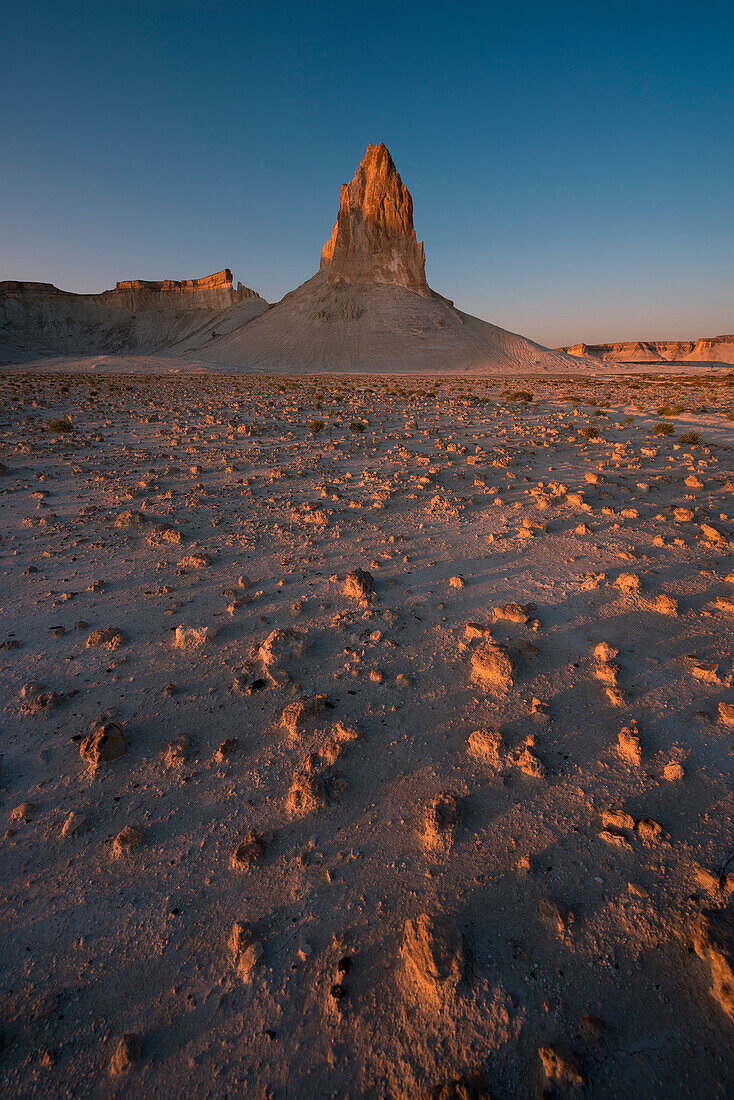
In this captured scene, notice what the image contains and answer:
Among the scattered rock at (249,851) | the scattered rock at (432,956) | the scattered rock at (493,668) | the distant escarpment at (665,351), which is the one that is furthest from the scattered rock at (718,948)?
the distant escarpment at (665,351)

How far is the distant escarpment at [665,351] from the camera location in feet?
400

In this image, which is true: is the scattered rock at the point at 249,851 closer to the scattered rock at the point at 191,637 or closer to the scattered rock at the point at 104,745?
the scattered rock at the point at 104,745

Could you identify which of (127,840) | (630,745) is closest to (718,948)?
(630,745)

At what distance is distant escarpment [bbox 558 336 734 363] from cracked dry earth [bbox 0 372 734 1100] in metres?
139

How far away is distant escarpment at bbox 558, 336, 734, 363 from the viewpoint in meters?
122

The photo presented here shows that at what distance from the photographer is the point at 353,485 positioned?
24.0 feet

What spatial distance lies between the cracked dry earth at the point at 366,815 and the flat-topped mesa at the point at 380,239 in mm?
88689

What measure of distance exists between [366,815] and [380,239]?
95.8 metres

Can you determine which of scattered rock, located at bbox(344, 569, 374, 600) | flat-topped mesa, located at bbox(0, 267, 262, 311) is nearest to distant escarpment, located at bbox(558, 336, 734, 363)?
flat-topped mesa, located at bbox(0, 267, 262, 311)

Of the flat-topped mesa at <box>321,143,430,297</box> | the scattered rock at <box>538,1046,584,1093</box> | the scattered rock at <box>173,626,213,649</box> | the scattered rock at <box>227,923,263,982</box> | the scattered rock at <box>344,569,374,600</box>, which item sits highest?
the flat-topped mesa at <box>321,143,430,297</box>

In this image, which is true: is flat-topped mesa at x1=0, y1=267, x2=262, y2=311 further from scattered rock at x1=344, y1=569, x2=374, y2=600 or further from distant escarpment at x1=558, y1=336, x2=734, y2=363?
scattered rock at x1=344, y1=569, x2=374, y2=600

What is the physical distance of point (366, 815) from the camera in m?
2.37

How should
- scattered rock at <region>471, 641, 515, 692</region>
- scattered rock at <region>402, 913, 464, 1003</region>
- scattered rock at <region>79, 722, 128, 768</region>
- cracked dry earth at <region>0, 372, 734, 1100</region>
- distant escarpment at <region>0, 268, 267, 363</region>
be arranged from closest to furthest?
cracked dry earth at <region>0, 372, 734, 1100</region> → scattered rock at <region>402, 913, 464, 1003</region> → scattered rock at <region>79, 722, 128, 768</region> → scattered rock at <region>471, 641, 515, 692</region> → distant escarpment at <region>0, 268, 267, 363</region>

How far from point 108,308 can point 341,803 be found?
416ft
